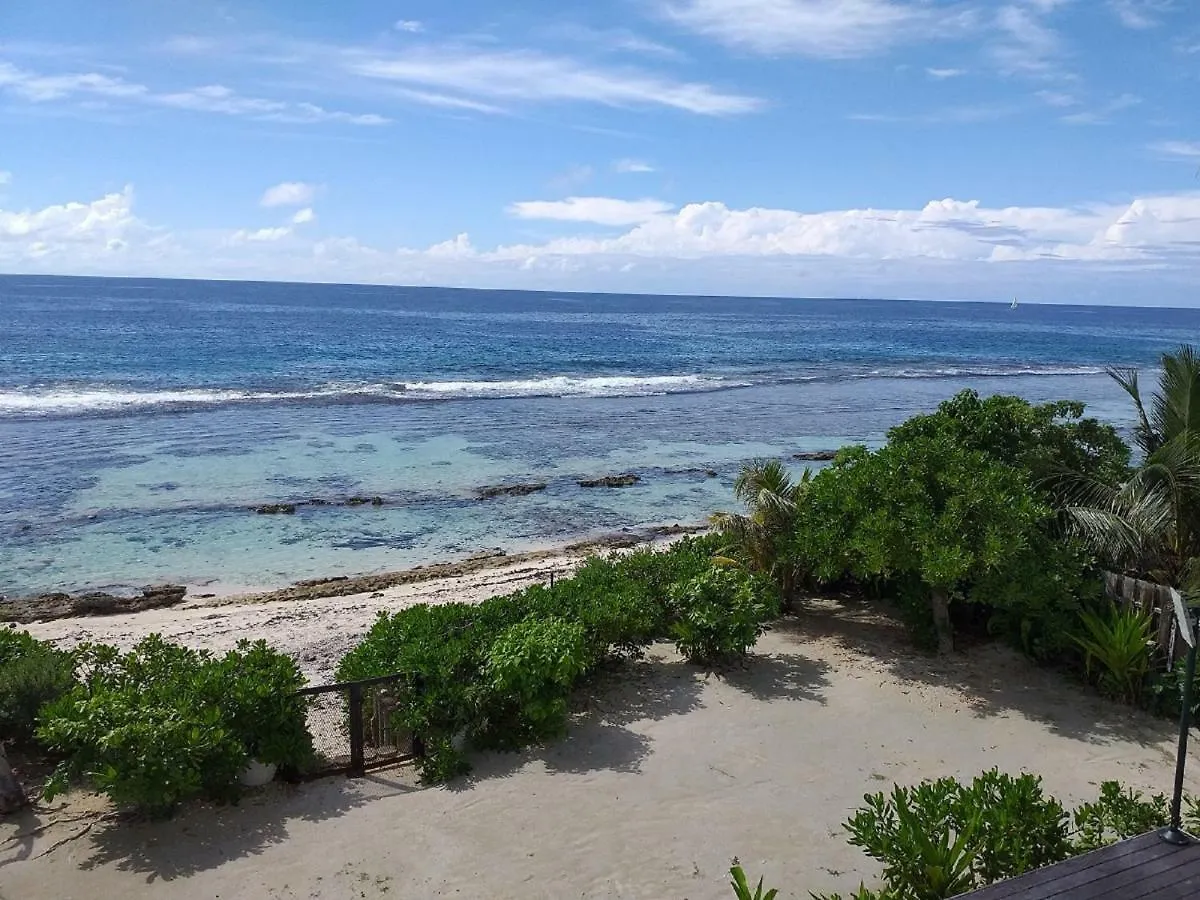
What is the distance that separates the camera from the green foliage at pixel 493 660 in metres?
8.29

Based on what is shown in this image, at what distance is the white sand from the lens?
6.68 m

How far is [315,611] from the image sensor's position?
1474cm

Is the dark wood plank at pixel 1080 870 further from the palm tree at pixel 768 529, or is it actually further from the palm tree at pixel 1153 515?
the palm tree at pixel 768 529

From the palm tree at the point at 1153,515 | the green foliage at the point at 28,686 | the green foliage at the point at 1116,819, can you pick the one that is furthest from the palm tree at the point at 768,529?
the green foliage at the point at 28,686

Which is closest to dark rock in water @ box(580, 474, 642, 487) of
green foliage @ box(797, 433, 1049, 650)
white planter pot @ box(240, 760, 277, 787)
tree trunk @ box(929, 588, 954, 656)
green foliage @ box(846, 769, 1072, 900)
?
green foliage @ box(797, 433, 1049, 650)

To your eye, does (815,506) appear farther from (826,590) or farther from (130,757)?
(130,757)

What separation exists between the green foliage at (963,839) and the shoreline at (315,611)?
25.7ft

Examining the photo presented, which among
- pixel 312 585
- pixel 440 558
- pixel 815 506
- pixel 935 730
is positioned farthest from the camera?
pixel 440 558

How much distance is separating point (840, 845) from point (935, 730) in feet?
8.16

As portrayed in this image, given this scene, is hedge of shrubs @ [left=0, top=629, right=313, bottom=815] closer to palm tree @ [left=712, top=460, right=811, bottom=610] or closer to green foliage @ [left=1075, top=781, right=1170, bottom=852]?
green foliage @ [left=1075, top=781, right=1170, bottom=852]

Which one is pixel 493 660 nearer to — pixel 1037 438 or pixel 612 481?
pixel 1037 438

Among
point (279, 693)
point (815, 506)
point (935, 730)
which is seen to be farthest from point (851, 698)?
point (279, 693)

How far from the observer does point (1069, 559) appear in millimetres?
9805

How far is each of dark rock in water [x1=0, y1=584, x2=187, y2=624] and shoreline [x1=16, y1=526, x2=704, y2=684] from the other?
7.6 inches
